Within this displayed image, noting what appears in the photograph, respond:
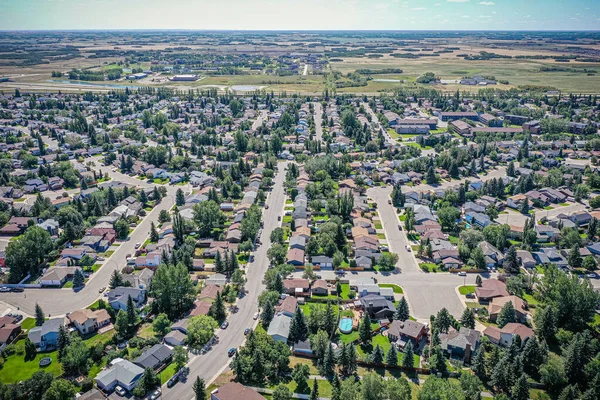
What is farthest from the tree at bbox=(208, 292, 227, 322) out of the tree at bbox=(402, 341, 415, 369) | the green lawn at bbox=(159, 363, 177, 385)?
the tree at bbox=(402, 341, 415, 369)

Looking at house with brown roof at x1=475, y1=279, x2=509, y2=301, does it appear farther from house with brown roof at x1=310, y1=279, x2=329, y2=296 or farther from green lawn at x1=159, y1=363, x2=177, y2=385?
green lawn at x1=159, y1=363, x2=177, y2=385

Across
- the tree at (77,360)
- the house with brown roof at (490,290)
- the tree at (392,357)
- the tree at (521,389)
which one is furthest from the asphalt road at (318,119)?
the tree at (521,389)

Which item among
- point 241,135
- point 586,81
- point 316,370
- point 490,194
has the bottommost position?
point 316,370

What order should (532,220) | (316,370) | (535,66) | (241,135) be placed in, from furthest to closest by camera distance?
(535,66), (241,135), (532,220), (316,370)

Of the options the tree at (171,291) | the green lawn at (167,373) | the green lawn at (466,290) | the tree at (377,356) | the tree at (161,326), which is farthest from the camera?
the green lawn at (466,290)

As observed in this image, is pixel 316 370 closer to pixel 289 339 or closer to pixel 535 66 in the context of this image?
pixel 289 339

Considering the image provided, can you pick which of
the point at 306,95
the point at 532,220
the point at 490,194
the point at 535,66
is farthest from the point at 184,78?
the point at 535,66

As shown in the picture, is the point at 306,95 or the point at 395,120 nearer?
the point at 395,120

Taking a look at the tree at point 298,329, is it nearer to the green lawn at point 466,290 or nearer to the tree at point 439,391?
the tree at point 439,391
